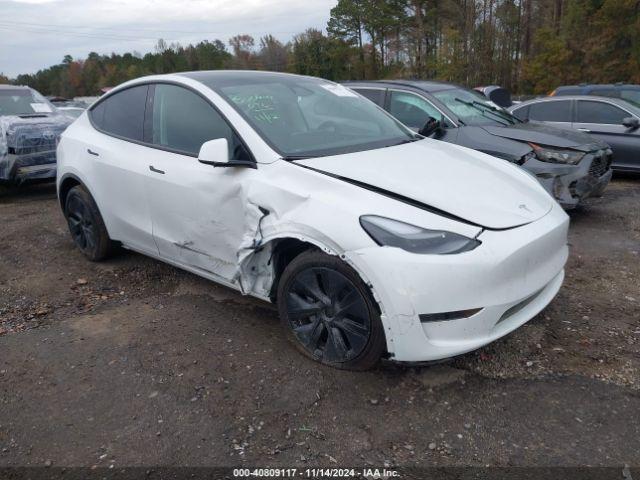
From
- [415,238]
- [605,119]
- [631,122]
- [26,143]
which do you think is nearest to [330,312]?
[415,238]

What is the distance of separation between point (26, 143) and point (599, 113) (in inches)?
347

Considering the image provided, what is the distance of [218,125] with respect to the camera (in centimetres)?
360

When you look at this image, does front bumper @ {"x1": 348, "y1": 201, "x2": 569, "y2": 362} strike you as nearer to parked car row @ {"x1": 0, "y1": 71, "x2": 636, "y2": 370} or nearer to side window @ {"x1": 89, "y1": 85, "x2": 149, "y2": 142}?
parked car row @ {"x1": 0, "y1": 71, "x2": 636, "y2": 370}

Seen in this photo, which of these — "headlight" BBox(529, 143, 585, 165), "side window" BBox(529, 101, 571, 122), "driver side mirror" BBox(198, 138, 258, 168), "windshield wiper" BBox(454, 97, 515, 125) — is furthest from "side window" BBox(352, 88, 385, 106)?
"driver side mirror" BBox(198, 138, 258, 168)

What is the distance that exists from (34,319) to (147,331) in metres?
0.97

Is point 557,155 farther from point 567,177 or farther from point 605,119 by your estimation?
point 605,119

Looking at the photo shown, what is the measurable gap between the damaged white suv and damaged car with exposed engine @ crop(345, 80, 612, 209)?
2.01 meters

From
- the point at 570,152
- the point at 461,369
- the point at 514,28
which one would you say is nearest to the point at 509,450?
the point at 461,369

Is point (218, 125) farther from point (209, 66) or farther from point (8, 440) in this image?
point (209, 66)

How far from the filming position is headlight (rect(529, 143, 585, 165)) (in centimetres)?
589

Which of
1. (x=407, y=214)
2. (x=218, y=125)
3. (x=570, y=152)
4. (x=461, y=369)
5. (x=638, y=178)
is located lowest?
(x=638, y=178)

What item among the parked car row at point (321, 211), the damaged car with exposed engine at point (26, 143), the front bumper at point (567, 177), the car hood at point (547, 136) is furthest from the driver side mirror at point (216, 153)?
the damaged car with exposed engine at point (26, 143)

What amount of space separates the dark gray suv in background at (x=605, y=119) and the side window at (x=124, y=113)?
7097mm

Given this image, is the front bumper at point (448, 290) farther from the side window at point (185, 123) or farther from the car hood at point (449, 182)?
the side window at point (185, 123)
